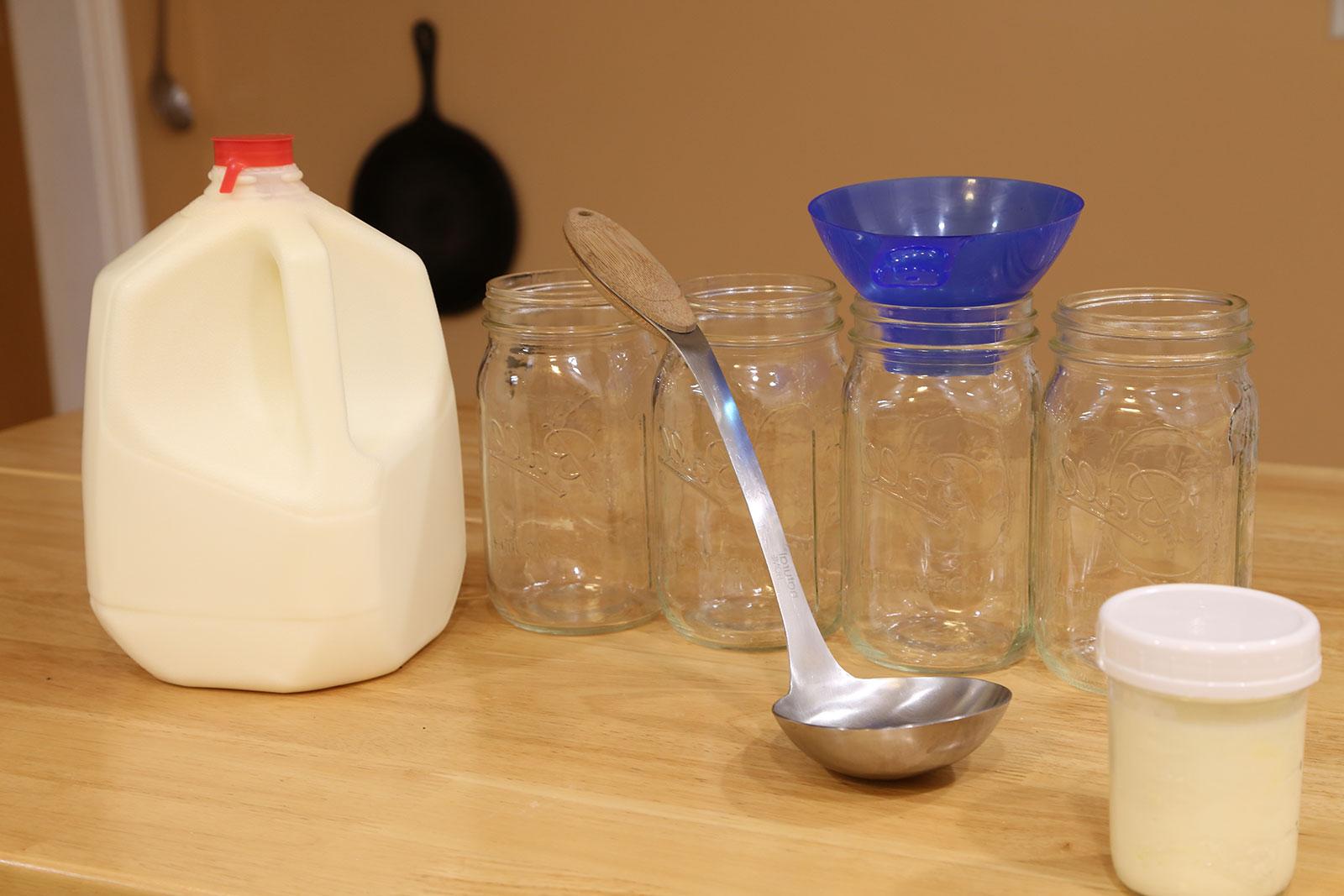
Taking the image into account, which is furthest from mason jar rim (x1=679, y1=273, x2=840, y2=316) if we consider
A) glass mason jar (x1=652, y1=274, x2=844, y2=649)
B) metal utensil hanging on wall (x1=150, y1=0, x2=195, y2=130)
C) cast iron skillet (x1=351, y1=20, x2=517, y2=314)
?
metal utensil hanging on wall (x1=150, y1=0, x2=195, y2=130)

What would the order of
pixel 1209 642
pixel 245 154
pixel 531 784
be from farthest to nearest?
pixel 245 154 → pixel 531 784 → pixel 1209 642

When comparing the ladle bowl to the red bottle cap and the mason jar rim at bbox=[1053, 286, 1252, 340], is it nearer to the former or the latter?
the mason jar rim at bbox=[1053, 286, 1252, 340]

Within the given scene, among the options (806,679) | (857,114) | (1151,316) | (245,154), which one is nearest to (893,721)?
(806,679)

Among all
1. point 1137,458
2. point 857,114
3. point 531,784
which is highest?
point 857,114

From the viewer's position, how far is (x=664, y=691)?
0.74 metres

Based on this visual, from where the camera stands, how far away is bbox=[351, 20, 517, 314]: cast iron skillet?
232cm

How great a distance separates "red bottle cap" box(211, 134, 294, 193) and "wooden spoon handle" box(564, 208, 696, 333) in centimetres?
16

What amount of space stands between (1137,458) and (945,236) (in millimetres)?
156

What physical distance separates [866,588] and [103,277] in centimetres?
44

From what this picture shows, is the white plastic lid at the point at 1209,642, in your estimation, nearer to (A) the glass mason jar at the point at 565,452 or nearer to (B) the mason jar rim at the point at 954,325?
(B) the mason jar rim at the point at 954,325

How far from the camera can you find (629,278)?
2.51ft

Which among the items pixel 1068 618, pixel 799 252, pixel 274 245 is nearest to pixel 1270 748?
pixel 1068 618

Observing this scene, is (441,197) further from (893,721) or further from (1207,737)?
(1207,737)

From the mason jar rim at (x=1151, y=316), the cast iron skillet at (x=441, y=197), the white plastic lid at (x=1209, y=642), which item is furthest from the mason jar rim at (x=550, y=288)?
the cast iron skillet at (x=441, y=197)
